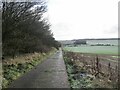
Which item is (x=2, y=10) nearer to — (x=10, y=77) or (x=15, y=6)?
(x=15, y=6)

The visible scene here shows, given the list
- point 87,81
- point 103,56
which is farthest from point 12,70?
point 103,56

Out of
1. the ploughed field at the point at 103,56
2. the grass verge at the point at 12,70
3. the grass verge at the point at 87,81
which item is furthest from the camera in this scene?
the ploughed field at the point at 103,56

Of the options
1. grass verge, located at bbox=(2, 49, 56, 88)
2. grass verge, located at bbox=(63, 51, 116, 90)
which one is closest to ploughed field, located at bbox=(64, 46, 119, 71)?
grass verge, located at bbox=(63, 51, 116, 90)

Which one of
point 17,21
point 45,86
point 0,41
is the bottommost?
point 45,86

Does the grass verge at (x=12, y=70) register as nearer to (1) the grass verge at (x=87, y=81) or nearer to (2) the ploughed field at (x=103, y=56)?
(1) the grass verge at (x=87, y=81)

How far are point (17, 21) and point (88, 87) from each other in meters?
14.4

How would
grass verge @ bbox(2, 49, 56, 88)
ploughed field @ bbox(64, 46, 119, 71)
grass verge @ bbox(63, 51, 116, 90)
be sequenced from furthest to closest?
ploughed field @ bbox(64, 46, 119, 71)
grass verge @ bbox(2, 49, 56, 88)
grass verge @ bbox(63, 51, 116, 90)

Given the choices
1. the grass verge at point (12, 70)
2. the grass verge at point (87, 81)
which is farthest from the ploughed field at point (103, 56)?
the grass verge at point (12, 70)

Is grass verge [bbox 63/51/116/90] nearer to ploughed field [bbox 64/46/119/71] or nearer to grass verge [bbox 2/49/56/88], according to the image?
ploughed field [bbox 64/46/119/71]

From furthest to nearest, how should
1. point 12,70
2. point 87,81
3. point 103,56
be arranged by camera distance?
point 103,56 → point 12,70 → point 87,81

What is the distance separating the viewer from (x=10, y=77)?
17172 millimetres

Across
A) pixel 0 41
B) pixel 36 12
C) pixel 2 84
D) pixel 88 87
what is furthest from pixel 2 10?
pixel 88 87

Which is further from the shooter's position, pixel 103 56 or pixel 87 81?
pixel 103 56

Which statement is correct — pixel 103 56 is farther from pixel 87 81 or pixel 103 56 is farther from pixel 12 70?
pixel 87 81
